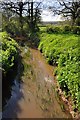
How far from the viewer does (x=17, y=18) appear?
106 ft

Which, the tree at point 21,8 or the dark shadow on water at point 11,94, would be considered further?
the tree at point 21,8

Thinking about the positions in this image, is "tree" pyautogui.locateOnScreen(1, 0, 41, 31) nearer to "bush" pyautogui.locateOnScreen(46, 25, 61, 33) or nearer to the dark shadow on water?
"bush" pyautogui.locateOnScreen(46, 25, 61, 33)

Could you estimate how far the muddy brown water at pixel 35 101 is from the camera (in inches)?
293

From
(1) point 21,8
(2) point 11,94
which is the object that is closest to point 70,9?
(1) point 21,8

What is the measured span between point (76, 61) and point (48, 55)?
5893 mm

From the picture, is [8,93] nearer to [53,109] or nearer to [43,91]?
[43,91]

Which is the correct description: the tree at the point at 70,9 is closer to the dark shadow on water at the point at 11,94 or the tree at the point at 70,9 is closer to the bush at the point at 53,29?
the bush at the point at 53,29

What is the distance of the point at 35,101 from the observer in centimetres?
843

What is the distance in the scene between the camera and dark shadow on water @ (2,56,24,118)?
24.6 feet

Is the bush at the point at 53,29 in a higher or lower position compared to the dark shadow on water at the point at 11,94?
lower

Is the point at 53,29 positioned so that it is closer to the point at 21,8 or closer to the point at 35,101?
the point at 21,8

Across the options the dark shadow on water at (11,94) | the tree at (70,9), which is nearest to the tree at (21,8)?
the tree at (70,9)

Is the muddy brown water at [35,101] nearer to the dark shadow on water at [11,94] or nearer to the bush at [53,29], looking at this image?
the dark shadow on water at [11,94]

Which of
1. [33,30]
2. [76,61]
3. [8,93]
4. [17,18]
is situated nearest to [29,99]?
[8,93]
